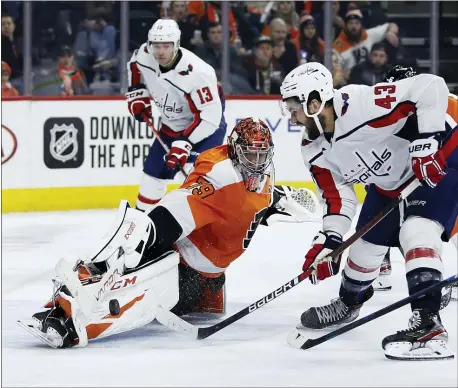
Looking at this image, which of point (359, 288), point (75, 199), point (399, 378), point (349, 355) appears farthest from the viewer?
point (75, 199)

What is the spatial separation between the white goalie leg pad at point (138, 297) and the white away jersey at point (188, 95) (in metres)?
1.87

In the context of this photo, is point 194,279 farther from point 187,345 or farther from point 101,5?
point 101,5

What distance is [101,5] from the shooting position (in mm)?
7582

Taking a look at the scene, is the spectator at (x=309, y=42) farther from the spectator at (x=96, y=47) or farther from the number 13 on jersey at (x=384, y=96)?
the number 13 on jersey at (x=384, y=96)

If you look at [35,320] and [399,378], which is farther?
[35,320]

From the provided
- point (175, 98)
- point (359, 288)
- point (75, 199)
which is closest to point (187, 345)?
point (359, 288)

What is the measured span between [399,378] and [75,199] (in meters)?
4.25

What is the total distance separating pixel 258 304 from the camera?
153 inches

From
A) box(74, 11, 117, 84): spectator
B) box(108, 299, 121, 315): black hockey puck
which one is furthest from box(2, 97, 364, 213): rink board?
box(108, 299, 121, 315): black hockey puck

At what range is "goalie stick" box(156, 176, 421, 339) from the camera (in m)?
3.79

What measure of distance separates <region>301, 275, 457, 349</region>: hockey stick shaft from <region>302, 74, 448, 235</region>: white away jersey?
0.33 metres

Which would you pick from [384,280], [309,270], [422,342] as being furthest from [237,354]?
[384,280]

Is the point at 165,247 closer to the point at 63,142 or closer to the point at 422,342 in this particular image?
the point at 422,342

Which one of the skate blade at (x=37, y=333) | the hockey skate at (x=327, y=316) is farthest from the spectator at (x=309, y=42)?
the skate blade at (x=37, y=333)
